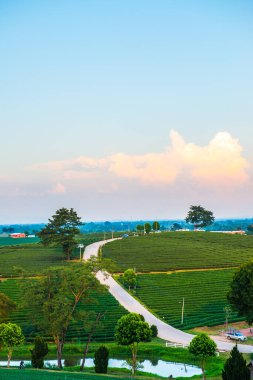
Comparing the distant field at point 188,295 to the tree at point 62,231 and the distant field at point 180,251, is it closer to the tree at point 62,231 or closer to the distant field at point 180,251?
the distant field at point 180,251

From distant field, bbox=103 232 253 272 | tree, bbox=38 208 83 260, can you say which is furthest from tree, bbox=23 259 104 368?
tree, bbox=38 208 83 260

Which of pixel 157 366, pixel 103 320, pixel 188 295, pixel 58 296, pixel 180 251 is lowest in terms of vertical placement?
pixel 157 366

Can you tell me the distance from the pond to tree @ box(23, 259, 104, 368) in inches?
132

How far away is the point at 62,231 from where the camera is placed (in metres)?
99.2

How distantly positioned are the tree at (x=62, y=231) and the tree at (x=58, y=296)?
186ft

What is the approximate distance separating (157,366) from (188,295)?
25.2 meters

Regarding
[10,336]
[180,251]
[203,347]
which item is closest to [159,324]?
[203,347]

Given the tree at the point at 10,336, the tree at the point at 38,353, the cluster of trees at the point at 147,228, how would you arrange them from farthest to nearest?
1. the cluster of trees at the point at 147,228
2. the tree at the point at 10,336
3. the tree at the point at 38,353

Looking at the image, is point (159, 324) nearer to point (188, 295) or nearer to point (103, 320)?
point (103, 320)

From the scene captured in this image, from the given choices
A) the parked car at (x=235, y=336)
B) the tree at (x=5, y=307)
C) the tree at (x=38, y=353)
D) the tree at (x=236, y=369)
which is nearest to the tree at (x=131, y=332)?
the tree at (x=38, y=353)

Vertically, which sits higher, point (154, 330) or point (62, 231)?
point (62, 231)

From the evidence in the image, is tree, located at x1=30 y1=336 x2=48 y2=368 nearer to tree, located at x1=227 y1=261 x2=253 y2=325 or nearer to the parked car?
the parked car

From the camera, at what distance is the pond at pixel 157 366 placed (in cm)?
3944

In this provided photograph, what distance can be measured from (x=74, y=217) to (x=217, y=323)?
5389 cm
